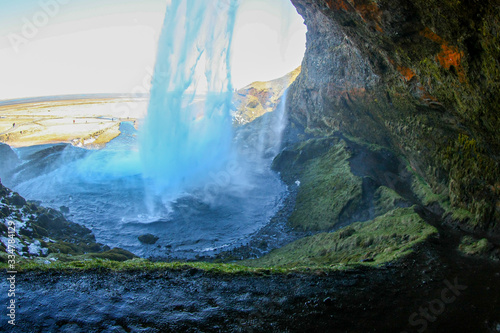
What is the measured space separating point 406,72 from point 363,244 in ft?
34.9

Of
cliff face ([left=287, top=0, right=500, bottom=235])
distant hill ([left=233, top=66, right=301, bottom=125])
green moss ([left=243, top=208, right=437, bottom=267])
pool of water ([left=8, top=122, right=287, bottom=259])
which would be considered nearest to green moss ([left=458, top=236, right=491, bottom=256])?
green moss ([left=243, top=208, right=437, bottom=267])

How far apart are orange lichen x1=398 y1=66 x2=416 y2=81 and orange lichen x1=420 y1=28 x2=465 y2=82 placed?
383 centimetres

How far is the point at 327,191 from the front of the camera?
32.3 m

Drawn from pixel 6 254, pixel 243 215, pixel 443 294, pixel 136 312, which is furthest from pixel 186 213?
pixel 443 294

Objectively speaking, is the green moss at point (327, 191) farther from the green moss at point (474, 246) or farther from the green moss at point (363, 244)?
the green moss at point (474, 246)

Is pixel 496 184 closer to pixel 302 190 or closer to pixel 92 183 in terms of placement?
pixel 302 190

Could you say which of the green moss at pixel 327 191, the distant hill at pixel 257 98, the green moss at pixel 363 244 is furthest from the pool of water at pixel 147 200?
the distant hill at pixel 257 98

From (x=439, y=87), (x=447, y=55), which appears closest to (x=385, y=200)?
(x=439, y=87)

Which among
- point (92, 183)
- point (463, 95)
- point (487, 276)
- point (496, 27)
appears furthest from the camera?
point (92, 183)

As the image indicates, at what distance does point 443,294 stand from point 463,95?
8.67 metres

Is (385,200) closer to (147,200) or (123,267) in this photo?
(123,267)

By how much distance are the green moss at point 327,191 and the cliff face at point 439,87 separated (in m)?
A: 5.85

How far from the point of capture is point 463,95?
1373 centimetres

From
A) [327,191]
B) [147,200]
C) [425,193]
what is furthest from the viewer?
[147,200]
